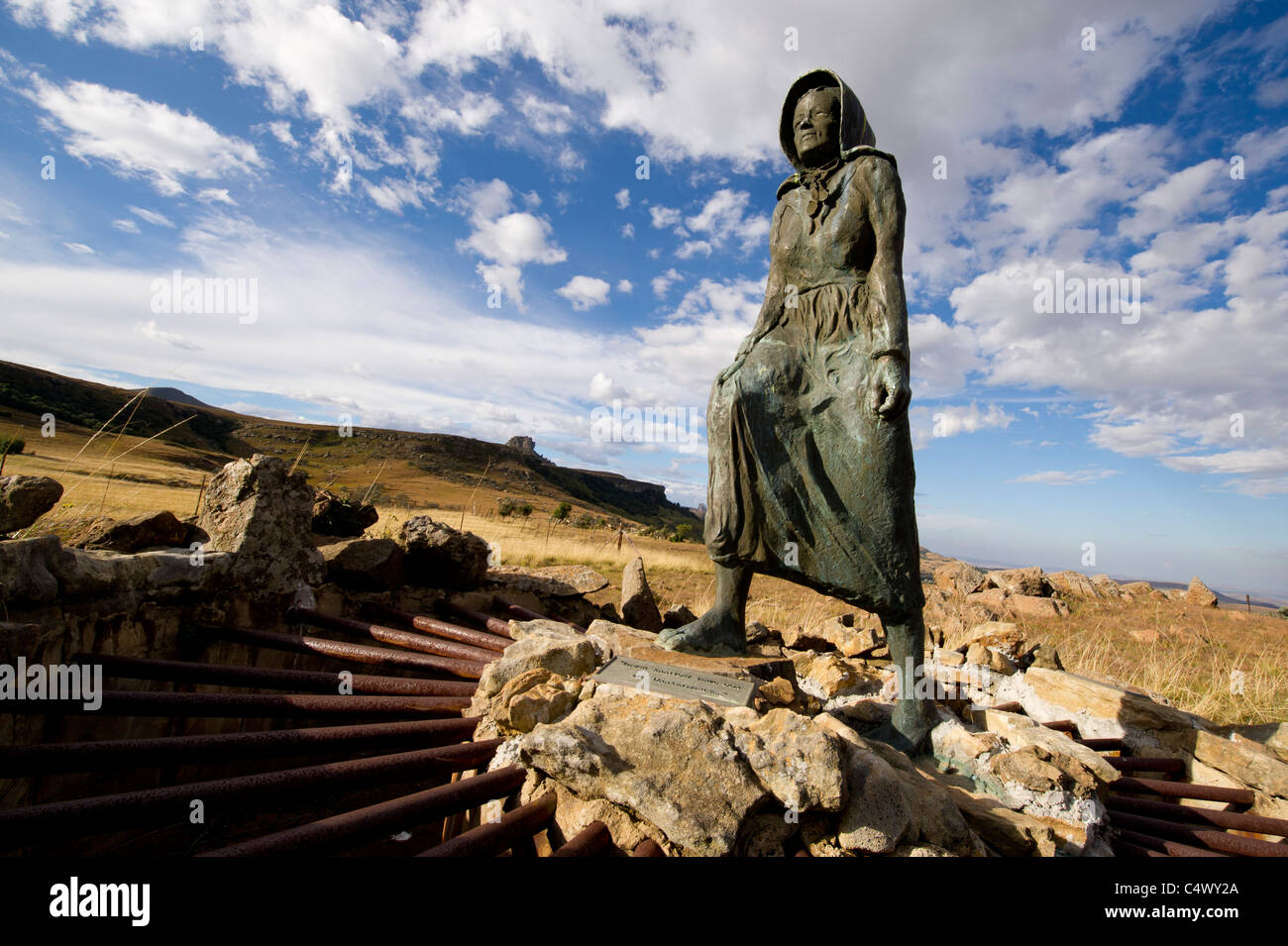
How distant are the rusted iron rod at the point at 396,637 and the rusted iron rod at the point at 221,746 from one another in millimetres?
989

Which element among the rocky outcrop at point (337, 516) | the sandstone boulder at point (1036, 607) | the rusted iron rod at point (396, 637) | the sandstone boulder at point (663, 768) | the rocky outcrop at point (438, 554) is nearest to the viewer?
the sandstone boulder at point (663, 768)

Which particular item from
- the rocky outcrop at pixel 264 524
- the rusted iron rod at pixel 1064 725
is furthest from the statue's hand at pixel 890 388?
the rocky outcrop at pixel 264 524

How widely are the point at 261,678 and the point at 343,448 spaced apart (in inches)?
2663

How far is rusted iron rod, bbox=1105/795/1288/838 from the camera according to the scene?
2.94 meters

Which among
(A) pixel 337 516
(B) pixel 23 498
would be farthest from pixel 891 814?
(A) pixel 337 516

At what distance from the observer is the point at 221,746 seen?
7.49ft

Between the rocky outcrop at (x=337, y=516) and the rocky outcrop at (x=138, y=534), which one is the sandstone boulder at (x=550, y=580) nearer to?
the rocky outcrop at (x=337, y=516)

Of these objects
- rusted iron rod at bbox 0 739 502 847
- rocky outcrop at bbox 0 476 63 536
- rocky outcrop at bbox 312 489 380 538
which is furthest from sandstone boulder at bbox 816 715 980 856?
rocky outcrop at bbox 312 489 380 538

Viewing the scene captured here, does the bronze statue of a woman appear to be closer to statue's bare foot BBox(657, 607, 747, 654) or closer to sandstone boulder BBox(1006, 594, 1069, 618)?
statue's bare foot BBox(657, 607, 747, 654)

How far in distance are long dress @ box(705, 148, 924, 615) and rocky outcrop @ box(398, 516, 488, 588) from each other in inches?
109

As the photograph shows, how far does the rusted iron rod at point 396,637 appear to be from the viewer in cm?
392

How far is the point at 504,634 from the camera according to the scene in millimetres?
4762
